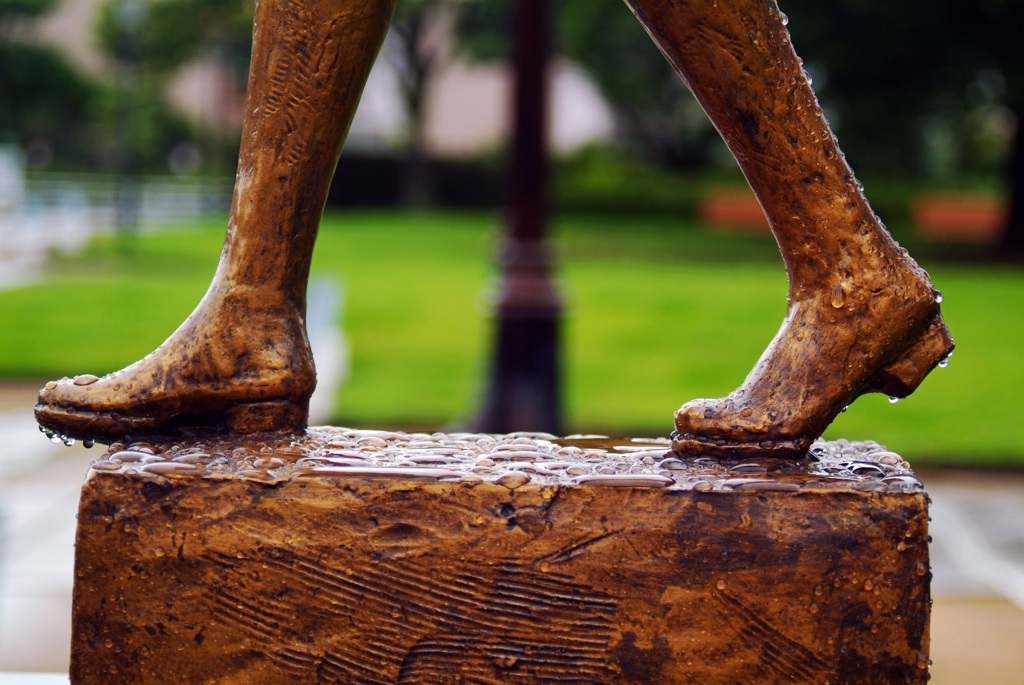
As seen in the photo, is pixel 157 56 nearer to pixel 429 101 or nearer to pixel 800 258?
pixel 429 101

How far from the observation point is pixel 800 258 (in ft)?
5.11

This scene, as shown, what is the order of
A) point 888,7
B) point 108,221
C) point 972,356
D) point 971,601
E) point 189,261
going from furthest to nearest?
1. point 108,221
2. point 189,261
3. point 888,7
4. point 972,356
5. point 971,601

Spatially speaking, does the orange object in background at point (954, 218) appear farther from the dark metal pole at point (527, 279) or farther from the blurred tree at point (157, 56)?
the dark metal pole at point (527, 279)

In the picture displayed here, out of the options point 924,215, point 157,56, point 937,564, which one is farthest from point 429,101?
point 937,564

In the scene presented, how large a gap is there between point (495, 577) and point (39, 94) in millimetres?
33862

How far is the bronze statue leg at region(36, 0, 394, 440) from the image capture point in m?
1.58

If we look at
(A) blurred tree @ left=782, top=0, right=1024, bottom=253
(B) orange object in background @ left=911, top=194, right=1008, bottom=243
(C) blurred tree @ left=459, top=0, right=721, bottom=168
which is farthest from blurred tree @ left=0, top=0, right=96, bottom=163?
(A) blurred tree @ left=782, top=0, right=1024, bottom=253

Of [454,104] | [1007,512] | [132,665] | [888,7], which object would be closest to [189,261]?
[888,7]

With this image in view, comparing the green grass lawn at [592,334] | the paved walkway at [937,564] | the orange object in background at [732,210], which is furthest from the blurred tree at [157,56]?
the paved walkway at [937,564]

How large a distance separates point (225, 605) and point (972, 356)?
7648mm

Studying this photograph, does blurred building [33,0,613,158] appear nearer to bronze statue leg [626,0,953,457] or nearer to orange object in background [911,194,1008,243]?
orange object in background [911,194,1008,243]

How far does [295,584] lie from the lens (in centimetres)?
146

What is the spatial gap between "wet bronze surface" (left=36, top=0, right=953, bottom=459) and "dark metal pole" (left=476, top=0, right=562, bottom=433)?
314 cm

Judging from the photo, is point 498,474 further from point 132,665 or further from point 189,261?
point 189,261
